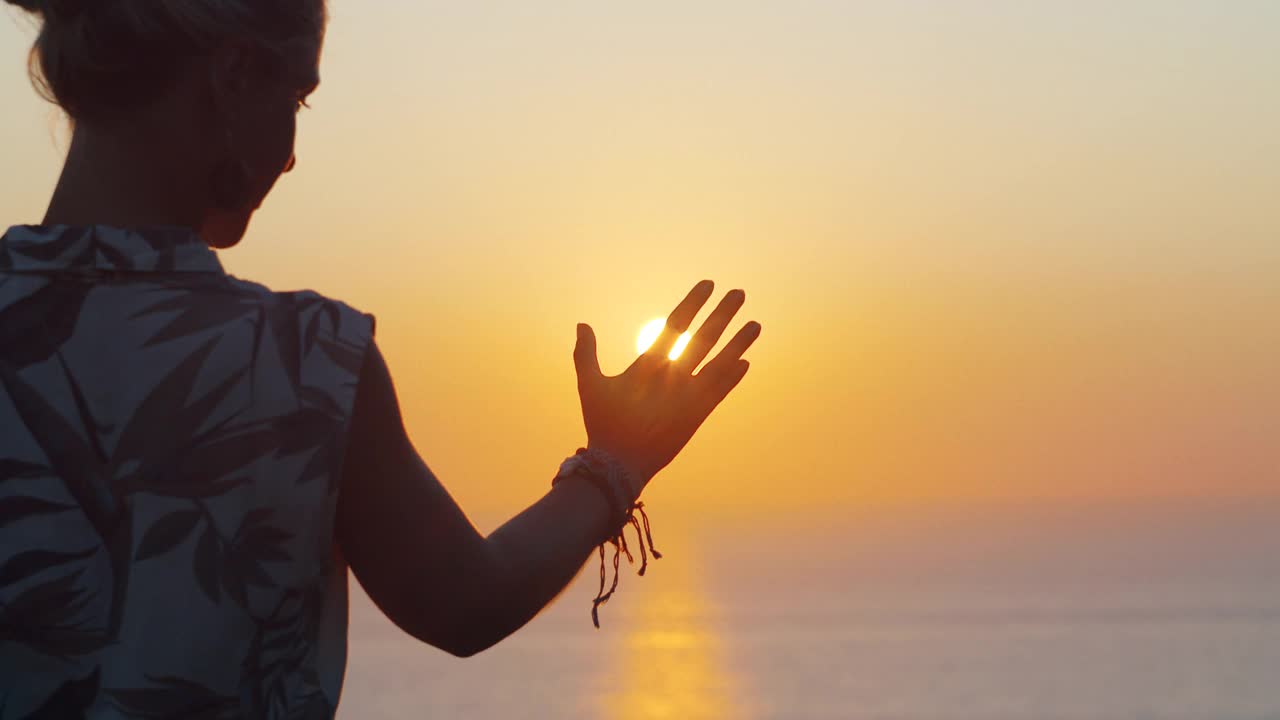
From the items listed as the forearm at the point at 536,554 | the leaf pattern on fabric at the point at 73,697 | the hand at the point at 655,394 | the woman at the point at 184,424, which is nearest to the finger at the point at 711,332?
the hand at the point at 655,394

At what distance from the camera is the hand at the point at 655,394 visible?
6.29 ft

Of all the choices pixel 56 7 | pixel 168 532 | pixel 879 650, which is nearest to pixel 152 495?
pixel 168 532

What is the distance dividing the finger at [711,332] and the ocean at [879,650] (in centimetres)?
612

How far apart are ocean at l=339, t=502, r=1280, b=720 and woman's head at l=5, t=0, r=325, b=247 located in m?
6.54

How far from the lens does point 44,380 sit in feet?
4.77

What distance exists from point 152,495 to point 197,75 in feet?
1.55

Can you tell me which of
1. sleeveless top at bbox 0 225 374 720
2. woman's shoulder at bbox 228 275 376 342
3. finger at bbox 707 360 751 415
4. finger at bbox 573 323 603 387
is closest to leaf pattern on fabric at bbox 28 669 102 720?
sleeveless top at bbox 0 225 374 720

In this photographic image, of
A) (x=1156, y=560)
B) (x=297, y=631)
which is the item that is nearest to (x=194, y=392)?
(x=297, y=631)

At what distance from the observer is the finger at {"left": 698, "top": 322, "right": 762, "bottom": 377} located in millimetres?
1961

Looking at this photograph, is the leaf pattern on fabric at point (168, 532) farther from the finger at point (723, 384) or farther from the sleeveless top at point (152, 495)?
the finger at point (723, 384)

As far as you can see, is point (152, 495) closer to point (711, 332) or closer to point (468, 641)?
point (468, 641)

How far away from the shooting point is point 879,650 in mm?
82750

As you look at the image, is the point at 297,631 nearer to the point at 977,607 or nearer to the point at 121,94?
the point at 121,94

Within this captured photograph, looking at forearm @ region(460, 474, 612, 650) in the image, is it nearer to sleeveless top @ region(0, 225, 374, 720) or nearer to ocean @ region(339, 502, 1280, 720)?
sleeveless top @ region(0, 225, 374, 720)
